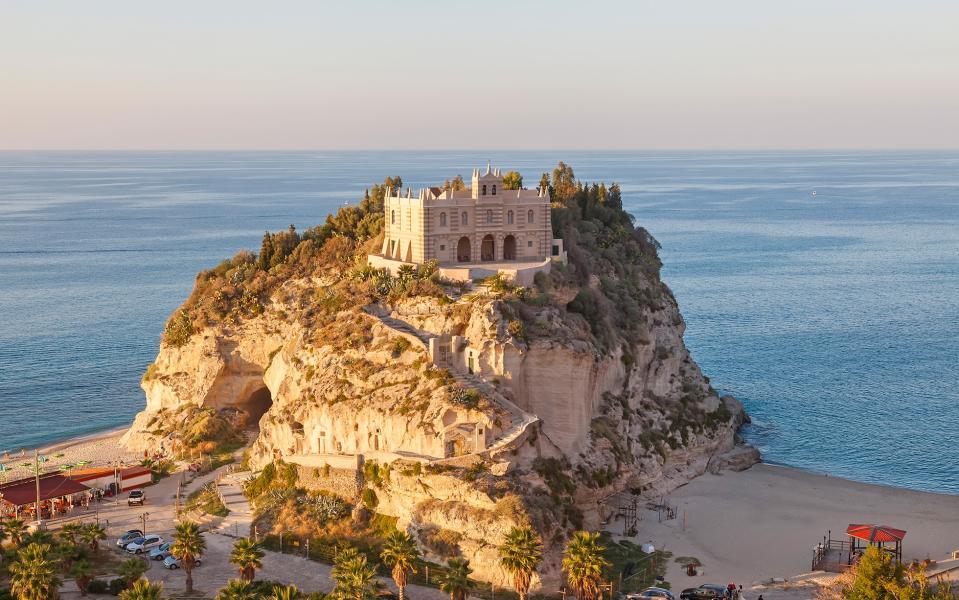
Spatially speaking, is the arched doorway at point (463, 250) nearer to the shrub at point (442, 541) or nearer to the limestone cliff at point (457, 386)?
the limestone cliff at point (457, 386)

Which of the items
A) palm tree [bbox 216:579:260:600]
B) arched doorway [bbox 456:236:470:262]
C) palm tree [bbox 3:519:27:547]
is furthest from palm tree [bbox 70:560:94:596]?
arched doorway [bbox 456:236:470:262]

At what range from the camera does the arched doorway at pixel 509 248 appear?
69.6 meters

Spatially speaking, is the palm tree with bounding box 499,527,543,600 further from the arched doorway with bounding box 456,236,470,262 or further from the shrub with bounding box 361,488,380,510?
the arched doorway with bounding box 456,236,470,262

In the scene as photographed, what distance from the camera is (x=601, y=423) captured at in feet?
201

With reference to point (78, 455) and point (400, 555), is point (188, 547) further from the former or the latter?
point (78, 455)

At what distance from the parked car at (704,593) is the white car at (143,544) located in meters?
25.2

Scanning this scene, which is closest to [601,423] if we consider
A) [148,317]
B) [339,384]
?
[339,384]

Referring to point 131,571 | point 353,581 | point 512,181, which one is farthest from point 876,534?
point 512,181

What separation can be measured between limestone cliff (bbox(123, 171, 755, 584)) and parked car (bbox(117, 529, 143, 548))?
31.2 ft

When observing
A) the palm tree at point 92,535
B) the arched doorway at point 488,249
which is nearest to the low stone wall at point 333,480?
the palm tree at point 92,535

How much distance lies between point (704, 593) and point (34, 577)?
27895mm

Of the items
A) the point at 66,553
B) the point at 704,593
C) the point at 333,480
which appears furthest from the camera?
the point at 333,480

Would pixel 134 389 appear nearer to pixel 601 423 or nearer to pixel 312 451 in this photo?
pixel 312 451

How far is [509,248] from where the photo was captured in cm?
6994
